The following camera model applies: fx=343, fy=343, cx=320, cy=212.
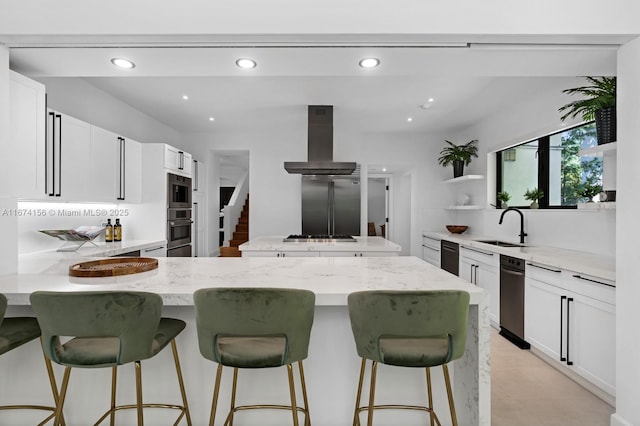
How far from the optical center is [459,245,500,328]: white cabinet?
3.52m

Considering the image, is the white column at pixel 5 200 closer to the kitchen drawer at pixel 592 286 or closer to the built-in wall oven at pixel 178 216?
the built-in wall oven at pixel 178 216

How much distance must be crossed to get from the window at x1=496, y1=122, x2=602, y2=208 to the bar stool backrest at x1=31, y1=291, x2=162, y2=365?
10.4 ft

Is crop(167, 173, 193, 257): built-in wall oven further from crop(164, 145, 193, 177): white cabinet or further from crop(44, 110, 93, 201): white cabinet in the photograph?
crop(44, 110, 93, 201): white cabinet

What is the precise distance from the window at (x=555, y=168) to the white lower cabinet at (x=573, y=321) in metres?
0.78

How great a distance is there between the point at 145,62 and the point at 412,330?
7.05 ft

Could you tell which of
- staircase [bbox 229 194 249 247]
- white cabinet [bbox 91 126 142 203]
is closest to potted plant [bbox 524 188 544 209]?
white cabinet [bbox 91 126 142 203]

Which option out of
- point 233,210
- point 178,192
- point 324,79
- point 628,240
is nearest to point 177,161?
point 178,192

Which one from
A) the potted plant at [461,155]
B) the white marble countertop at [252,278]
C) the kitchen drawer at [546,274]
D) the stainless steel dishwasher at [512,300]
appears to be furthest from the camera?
the potted plant at [461,155]

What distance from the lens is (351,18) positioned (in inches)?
70.7

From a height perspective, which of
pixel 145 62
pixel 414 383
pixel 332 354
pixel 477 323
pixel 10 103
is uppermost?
pixel 145 62

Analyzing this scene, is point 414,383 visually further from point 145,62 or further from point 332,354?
point 145,62

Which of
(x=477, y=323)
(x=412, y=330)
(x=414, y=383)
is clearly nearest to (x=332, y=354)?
(x=414, y=383)

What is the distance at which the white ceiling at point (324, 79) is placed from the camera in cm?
199

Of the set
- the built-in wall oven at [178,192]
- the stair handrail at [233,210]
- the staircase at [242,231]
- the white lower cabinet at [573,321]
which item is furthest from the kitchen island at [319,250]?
the stair handrail at [233,210]
